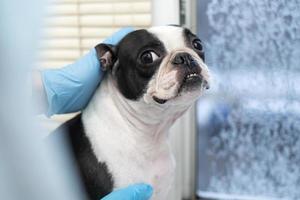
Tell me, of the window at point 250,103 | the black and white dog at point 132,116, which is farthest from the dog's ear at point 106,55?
the window at point 250,103

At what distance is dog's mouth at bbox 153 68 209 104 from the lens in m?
0.76

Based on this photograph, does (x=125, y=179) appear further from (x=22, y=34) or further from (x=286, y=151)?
(x=286, y=151)

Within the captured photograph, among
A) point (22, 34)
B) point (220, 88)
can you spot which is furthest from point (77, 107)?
point (22, 34)

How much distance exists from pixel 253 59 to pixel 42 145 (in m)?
1.08

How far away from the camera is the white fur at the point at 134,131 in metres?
0.84

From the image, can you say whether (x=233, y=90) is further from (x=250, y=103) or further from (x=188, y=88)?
(x=188, y=88)

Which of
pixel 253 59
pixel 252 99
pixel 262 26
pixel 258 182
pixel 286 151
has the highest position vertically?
pixel 262 26

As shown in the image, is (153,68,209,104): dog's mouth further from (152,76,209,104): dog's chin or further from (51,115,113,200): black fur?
(51,115,113,200): black fur

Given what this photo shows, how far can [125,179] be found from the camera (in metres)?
0.84

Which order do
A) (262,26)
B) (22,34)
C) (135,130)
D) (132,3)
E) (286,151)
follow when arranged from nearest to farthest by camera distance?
1. (22,34)
2. (135,130)
3. (132,3)
4. (262,26)
5. (286,151)

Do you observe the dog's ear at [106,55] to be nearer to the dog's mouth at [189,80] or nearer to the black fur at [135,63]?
the black fur at [135,63]

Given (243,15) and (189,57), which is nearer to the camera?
(189,57)

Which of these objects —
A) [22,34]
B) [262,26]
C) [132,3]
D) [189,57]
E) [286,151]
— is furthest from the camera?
[286,151]

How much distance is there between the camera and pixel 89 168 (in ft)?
2.82
